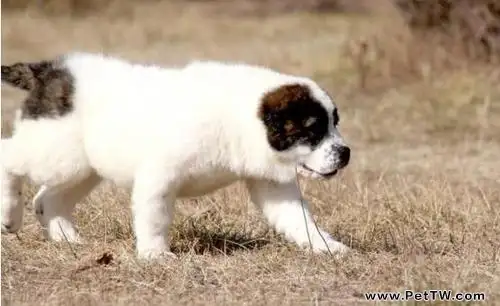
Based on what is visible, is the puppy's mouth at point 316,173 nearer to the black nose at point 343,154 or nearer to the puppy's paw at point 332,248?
the black nose at point 343,154

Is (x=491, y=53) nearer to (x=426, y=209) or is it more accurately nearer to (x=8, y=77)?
(x=426, y=209)

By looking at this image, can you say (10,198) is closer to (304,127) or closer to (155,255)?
(155,255)

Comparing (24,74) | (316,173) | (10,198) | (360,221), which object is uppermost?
(24,74)

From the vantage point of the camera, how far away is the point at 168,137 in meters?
5.96

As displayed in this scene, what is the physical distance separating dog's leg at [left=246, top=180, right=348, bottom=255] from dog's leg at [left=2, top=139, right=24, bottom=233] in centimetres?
138

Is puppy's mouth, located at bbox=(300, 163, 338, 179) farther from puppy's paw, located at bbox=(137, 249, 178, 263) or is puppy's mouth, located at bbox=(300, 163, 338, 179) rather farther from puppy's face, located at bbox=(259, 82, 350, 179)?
puppy's paw, located at bbox=(137, 249, 178, 263)

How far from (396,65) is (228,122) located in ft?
24.9

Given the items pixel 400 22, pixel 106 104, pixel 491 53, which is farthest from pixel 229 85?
pixel 400 22

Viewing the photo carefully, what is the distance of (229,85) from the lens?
6109 millimetres

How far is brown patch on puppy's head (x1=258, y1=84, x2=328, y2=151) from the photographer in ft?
19.5

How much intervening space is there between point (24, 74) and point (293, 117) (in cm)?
173

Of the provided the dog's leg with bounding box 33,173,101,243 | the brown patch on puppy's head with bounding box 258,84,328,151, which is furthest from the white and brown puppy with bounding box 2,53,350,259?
the dog's leg with bounding box 33,173,101,243

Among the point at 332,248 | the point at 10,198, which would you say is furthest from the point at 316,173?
the point at 10,198

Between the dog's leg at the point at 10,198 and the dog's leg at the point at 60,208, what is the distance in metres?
0.17
